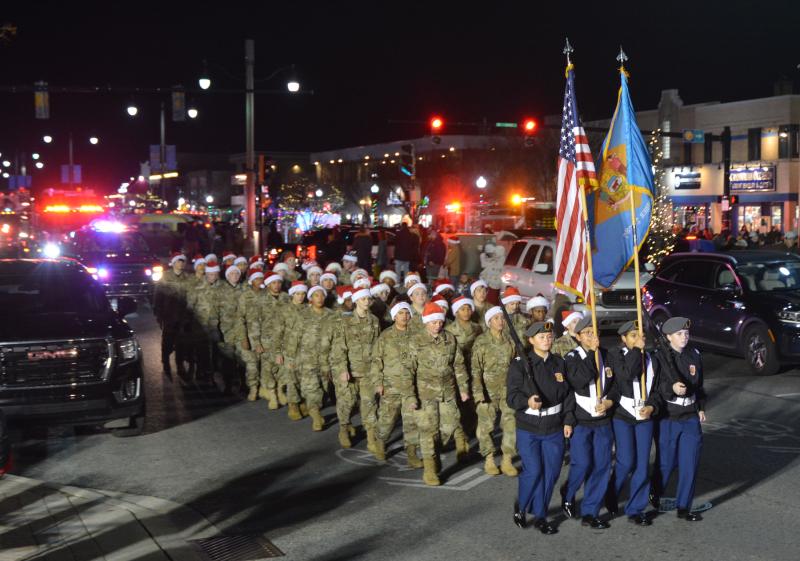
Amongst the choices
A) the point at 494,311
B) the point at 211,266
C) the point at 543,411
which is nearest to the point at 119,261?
the point at 211,266

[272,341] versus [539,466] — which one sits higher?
[272,341]

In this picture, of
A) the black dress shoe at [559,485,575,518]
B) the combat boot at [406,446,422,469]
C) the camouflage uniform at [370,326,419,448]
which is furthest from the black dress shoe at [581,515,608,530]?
the combat boot at [406,446,422,469]

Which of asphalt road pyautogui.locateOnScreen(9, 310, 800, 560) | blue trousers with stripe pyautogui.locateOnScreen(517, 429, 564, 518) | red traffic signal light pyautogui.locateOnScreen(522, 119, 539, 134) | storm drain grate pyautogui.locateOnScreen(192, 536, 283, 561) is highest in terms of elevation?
red traffic signal light pyautogui.locateOnScreen(522, 119, 539, 134)

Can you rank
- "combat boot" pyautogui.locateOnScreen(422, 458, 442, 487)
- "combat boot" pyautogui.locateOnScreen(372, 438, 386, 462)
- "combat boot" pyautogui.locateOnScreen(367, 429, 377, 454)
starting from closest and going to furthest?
"combat boot" pyautogui.locateOnScreen(422, 458, 442, 487) < "combat boot" pyautogui.locateOnScreen(372, 438, 386, 462) < "combat boot" pyautogui.locateOnScreen(367, 429, 377, 454)

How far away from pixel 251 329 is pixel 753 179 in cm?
4057

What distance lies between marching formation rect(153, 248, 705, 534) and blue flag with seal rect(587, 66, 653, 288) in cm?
74

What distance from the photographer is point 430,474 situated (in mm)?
8711

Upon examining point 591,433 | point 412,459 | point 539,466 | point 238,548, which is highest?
point 591,433

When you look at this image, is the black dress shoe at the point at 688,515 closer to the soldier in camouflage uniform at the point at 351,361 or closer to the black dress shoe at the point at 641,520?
the black dress shoe at the point at 641,520

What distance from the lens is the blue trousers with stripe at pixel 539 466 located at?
284 inches

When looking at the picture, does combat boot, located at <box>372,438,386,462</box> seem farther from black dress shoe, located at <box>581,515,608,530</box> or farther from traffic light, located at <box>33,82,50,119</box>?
traffic light, located at <box>33,82,50,119</box>

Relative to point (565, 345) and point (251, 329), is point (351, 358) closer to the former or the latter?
point (565, 345)

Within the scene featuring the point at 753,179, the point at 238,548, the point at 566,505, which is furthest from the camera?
the point at 753,179

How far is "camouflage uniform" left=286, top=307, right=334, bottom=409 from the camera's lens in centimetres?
1116
